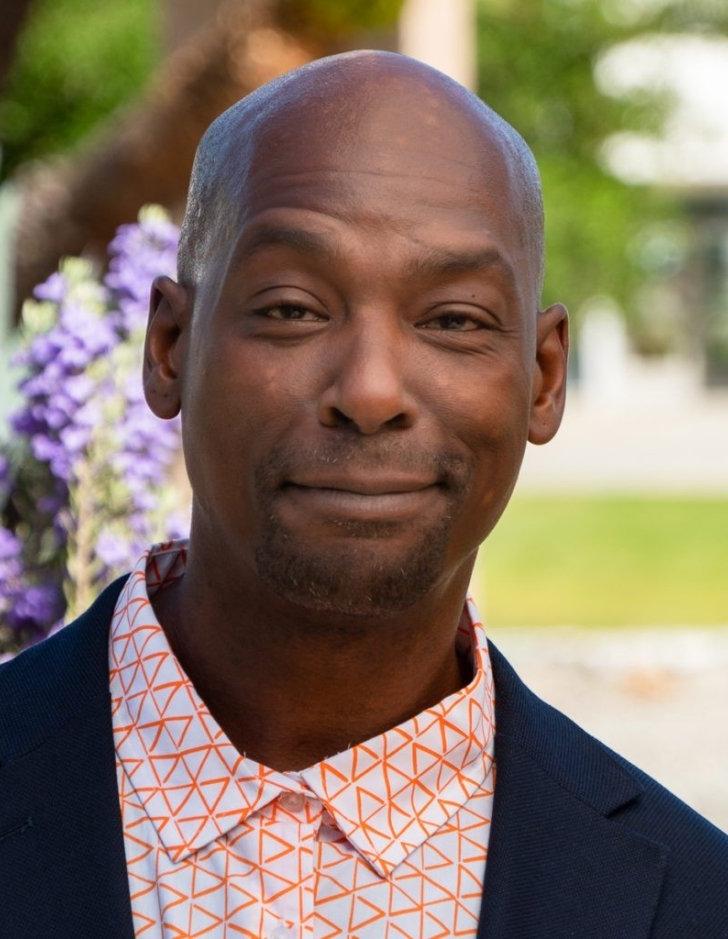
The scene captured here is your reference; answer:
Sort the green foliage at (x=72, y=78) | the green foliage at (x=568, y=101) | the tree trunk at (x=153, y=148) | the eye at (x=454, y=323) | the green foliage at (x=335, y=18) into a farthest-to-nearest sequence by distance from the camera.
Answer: the green foliage at (x=568, y=101), the green foliage at (x=72, y=78), the tree trunk at (x=153, y=148), the green foliage at (x=335, y=18), the eye at (x=454, y=323)

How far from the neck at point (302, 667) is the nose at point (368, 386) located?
0.71 ft

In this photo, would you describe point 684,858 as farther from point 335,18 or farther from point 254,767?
point 335,18

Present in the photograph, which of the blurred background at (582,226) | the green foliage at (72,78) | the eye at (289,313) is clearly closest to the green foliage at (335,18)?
the blurred background at (582,226)

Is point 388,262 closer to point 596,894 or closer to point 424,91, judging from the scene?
point 424,91

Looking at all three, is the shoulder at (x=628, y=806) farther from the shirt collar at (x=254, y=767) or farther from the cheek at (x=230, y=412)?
the cheek at (x=230, y=412)

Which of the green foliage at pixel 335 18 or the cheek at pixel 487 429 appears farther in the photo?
the green foliage at pixel 335 18

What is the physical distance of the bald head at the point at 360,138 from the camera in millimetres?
1645

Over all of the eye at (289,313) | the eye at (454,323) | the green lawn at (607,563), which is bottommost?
the eye at (289,313)

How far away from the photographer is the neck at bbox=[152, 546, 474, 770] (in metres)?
1.67

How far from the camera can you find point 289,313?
63.4 inches

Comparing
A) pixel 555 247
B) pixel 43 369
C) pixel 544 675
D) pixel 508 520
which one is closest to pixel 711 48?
pixel 555 247

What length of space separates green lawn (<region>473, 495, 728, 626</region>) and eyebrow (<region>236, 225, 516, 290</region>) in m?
6.86

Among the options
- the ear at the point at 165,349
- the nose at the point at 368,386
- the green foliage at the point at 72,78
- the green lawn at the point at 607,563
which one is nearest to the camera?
the nose at the point at 368,386

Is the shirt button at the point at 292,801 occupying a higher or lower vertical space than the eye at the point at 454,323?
lower
